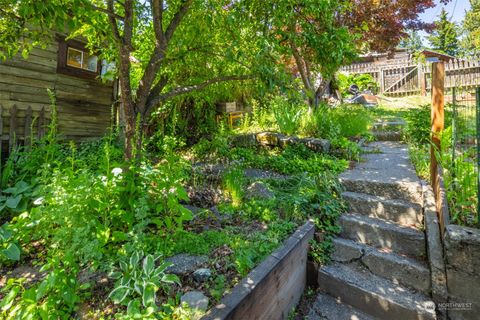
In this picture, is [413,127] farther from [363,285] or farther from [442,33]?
[442,33]

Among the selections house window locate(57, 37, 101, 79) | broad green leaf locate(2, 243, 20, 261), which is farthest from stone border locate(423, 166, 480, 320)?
house window locate(57, 37, 101, 79)

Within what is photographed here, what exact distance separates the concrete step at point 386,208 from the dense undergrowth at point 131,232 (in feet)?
0.58

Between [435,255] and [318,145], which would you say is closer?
[435,255]

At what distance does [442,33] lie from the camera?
27891 mm

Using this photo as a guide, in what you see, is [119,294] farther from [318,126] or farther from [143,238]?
[318,126]

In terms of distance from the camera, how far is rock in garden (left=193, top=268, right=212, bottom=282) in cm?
174

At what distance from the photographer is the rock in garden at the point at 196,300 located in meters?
1.48

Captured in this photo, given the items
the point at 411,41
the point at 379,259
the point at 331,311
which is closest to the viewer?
the point at 331,311

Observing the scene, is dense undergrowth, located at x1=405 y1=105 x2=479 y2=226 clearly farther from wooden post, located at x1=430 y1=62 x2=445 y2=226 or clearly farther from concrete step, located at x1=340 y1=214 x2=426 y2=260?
concrete step, located at x1=340 y1=214 x2=426 y2=260

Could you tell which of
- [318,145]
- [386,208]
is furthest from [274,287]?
[318,145]

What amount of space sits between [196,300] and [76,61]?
5.82 meters

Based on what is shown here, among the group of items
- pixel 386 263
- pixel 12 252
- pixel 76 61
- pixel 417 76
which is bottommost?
pixel 386 263

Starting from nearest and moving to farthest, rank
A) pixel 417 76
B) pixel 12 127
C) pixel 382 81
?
1. pixel 12 127
2. pixel 417 76
3. pixel 382 81

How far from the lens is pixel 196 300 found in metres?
1.52
